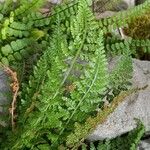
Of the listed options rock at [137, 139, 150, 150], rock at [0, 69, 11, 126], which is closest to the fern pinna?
rock at [0, 69, 11, 126]

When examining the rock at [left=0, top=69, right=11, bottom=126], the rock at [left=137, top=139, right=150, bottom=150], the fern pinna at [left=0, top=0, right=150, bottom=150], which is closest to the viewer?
the fern pinna at [left=0, top=0, right=150, bottom=150]

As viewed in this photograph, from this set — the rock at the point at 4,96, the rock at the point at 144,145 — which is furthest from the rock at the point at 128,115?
the rock at the point at 4,96

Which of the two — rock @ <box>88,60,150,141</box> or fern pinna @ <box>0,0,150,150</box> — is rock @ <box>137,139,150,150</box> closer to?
rock @ <box>88,60,150,141</box>

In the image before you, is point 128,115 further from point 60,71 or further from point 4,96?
point 4,96

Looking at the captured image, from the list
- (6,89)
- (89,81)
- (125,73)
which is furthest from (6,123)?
(125,73)

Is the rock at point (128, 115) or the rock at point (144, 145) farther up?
the rock at point (128, 115)

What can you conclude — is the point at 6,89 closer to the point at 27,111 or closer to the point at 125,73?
the point at 27,111

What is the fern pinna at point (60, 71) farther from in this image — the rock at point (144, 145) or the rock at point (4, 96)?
the rock at point (144, 145)
